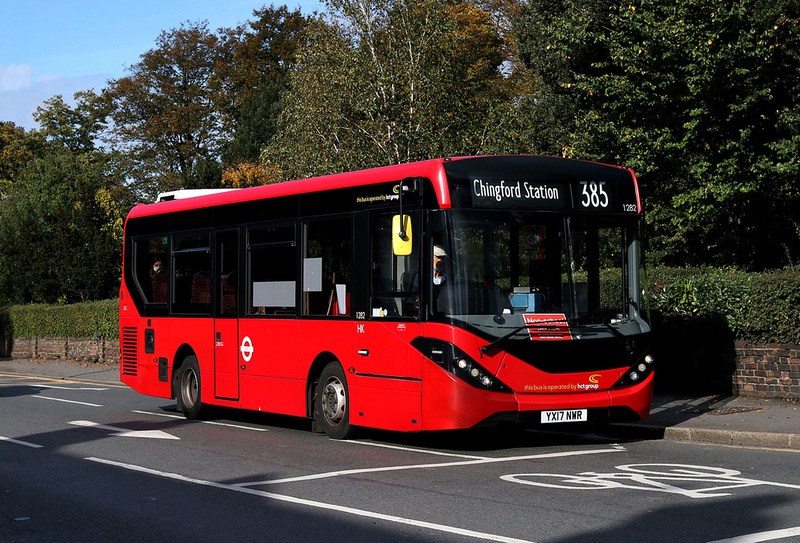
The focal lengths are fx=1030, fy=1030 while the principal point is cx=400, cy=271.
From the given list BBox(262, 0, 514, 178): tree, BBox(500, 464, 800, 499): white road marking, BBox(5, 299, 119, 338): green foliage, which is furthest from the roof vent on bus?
BBox(5, 299, 119, 338): green foliage

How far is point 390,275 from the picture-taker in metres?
11.9

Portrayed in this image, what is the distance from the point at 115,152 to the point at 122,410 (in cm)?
4536

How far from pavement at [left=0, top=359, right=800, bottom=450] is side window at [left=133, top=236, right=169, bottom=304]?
7.75 meters

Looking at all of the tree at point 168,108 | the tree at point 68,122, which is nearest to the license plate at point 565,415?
the tree at point 168,108

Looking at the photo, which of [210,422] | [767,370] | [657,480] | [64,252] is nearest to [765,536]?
[657,480]

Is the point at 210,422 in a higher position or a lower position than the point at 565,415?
lower

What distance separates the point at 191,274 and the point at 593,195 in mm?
6978

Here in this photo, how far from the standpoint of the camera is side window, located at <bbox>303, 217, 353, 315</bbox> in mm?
12672

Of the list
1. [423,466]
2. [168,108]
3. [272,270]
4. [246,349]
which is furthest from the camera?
[168,108]

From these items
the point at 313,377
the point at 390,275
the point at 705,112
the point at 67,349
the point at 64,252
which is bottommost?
the point at 67,349

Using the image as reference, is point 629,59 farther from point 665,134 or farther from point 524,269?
point 524,269

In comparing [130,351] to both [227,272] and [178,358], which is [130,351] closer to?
[178,358]

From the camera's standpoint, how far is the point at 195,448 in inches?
486

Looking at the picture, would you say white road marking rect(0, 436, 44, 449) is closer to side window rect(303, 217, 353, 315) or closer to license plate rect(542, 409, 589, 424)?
side window rect(303, 217, 353, 315)
